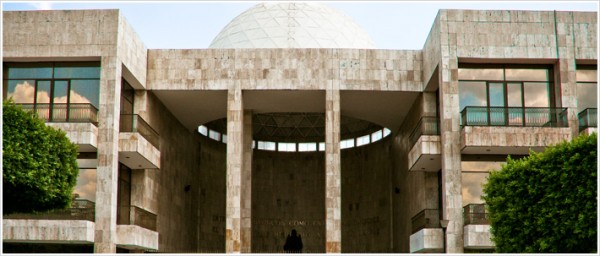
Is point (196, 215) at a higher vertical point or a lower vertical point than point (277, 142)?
lower

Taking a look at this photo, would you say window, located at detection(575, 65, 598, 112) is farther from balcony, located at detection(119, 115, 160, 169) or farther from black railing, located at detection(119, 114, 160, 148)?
black railing, located at detection(119, 114, 160, 148)

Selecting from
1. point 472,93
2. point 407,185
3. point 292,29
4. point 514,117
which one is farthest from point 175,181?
point 514,117

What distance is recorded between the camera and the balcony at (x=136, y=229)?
119 ft

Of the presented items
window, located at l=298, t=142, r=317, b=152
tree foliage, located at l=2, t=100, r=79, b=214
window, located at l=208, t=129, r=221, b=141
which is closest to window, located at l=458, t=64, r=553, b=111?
tree foliage, located at l=2, t=100, r=79, b=214

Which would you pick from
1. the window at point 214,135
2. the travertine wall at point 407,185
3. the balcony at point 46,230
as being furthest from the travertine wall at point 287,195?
the balcony at point 46,230

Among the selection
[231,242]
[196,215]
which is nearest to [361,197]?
[196,215]

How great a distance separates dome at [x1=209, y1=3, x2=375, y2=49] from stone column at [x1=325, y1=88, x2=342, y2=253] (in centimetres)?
1062

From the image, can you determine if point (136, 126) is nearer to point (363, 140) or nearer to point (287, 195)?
point (363, 140)

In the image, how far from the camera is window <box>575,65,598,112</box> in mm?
37281

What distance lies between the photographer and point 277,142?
6122cm

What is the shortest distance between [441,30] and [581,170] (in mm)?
13024

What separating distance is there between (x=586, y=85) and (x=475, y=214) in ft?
27.6

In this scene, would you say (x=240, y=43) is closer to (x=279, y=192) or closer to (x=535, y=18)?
(x=279, y=192)

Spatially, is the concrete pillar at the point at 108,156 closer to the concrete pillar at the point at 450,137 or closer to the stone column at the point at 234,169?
the stone column at the point at 234,169
